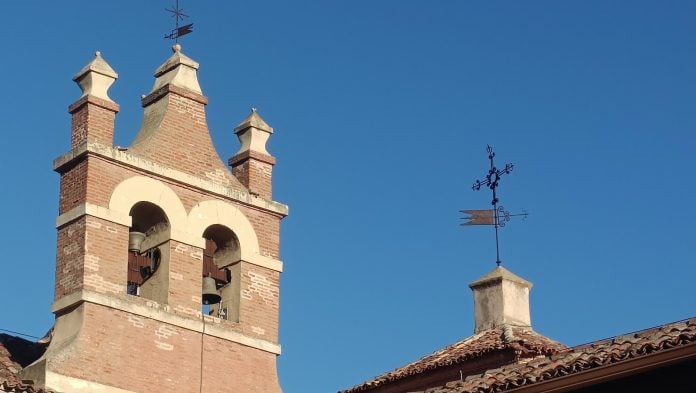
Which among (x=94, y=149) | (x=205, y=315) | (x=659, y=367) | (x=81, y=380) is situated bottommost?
(x=659, y=367)

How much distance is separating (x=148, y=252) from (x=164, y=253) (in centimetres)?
38

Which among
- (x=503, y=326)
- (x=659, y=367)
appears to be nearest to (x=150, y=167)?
(x=503, y=326)

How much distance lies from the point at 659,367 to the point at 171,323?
9.59 meters

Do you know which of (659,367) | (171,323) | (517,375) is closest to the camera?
(659,367)

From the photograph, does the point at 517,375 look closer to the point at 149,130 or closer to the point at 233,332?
the point at 233,332

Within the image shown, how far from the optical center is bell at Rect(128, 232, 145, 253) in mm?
22297

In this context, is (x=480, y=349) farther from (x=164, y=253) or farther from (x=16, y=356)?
(x=16, y=356)

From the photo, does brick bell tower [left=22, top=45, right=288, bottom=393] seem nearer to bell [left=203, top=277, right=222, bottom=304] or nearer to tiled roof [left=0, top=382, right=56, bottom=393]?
bell [left=203, top=277, right=222, bottom=304]

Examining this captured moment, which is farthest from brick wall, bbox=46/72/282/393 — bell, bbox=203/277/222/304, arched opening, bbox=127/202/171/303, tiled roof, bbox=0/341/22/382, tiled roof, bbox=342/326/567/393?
tiled roof, bbox=342/326/567/393

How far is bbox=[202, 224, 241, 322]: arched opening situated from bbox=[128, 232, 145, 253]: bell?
1.07 metres

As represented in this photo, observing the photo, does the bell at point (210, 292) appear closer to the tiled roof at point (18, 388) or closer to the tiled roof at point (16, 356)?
the tiled roof at point (16, 356)

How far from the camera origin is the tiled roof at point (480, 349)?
64.6ft

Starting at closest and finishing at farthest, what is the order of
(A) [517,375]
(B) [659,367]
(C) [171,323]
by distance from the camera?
(B) [659,367]
(A) [517,375]
(C) [171,323]

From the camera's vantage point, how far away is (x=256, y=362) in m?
22.8
